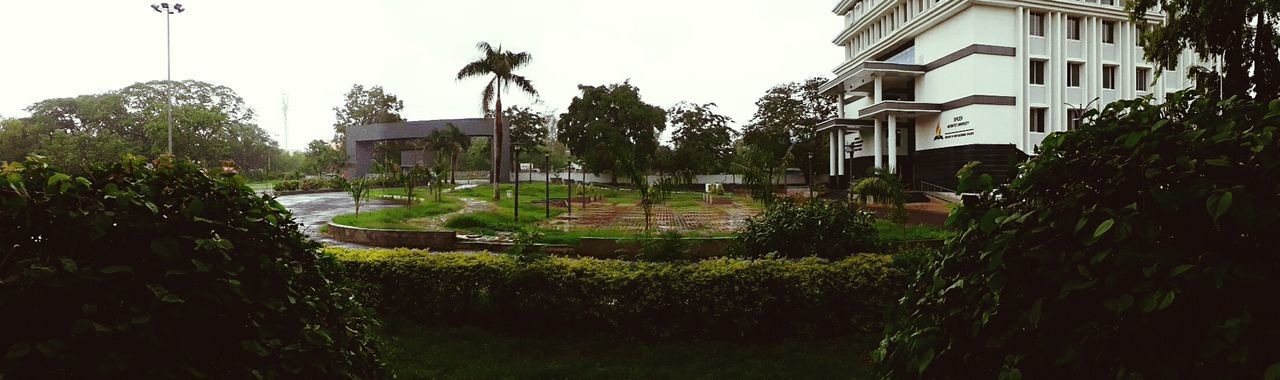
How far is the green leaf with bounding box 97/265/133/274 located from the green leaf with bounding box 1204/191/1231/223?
102 inches

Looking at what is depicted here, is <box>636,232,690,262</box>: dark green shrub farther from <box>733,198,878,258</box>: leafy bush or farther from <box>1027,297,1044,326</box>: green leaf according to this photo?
<box>1027,297,1044,326</box>: green leaf

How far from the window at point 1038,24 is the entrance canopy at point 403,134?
31.0m

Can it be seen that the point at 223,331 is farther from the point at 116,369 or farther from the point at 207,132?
the point at 207,132

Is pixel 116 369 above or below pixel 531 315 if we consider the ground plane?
above

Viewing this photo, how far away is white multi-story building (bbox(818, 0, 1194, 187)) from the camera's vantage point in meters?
29.4

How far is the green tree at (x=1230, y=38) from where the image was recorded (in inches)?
489

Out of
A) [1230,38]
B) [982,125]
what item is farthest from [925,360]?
[982,125]

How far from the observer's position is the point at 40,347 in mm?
1566

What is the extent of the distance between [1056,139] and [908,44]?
37.0 metres

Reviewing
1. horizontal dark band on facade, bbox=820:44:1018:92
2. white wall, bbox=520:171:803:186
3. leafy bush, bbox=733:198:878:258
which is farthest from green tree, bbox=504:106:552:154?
leafy bush, bbox=733:198:878:258

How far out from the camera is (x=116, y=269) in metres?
1.71

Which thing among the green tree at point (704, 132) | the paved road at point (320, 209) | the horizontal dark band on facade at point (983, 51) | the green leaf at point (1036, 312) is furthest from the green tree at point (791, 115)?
the green leaf at point (1036, 312)

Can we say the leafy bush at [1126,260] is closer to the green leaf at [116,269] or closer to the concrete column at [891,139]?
the green leaf at [116,269]

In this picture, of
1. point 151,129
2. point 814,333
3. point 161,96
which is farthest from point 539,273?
point 161,96
